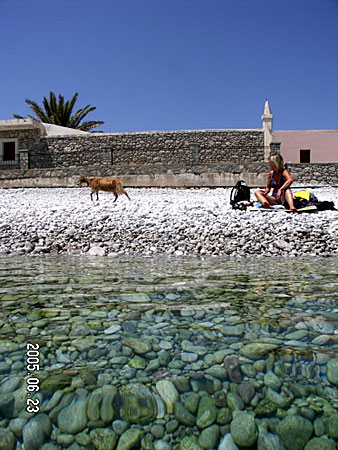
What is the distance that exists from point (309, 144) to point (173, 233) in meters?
21.6

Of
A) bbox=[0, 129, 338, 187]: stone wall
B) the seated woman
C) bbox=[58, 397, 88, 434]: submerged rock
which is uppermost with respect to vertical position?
bbox=[0, 129, 338, 187]: stone wall

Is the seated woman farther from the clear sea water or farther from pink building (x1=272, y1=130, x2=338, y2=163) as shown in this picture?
pink building (x1=272, y1=130, x2=338, y2=163)

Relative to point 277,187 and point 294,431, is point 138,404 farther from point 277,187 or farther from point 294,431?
point 277,187

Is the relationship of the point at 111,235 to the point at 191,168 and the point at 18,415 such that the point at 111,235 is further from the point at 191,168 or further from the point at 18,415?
the point at 191,168

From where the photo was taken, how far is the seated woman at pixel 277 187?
6484mm

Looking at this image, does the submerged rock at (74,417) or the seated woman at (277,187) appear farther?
the seated woman at (277,187)

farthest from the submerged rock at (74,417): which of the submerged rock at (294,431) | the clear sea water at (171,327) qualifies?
the submerged rock at (294,431)

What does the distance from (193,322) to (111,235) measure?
3.79 metres

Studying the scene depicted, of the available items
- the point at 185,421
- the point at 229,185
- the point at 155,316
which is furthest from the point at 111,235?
the point at 229,185

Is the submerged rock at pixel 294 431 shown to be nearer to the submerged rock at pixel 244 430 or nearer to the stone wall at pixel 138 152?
the submerged rock at pixel 244 430
